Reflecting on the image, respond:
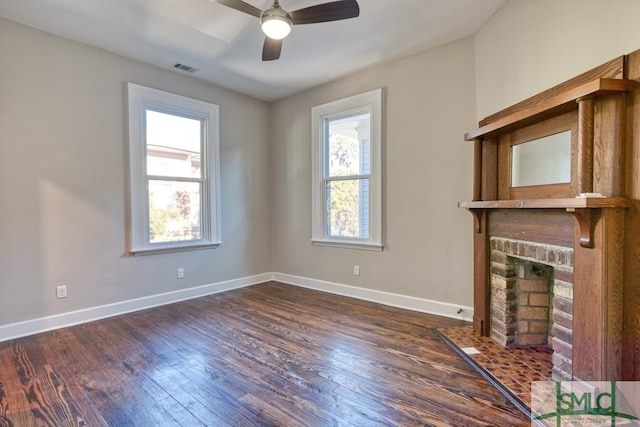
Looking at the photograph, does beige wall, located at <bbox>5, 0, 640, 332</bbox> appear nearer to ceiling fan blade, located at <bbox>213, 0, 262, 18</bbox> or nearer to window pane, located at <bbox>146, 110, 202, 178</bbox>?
window pane, located at <bbox>146, 110, 202, 178</bbox>

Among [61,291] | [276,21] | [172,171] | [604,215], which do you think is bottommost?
[61,291]

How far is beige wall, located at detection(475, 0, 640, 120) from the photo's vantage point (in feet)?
5.42

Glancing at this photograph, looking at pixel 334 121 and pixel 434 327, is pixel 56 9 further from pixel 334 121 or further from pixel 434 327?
pixel 434 327

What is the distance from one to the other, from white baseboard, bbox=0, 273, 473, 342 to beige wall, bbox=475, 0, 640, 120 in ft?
6.58

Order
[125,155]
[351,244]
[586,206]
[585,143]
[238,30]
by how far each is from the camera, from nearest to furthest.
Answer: [586,206], [585,143], [238,30], [125,155], [351,244]

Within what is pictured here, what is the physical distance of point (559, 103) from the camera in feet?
5.80

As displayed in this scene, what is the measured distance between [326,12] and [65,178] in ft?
9.57

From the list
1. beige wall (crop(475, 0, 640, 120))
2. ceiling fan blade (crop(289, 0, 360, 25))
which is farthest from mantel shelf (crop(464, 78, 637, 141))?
ceiling fan blade (crop(289, 0, 360, 25))

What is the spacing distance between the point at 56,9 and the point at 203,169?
2029 millimetres

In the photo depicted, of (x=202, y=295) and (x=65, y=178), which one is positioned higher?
(x=65, y=178)

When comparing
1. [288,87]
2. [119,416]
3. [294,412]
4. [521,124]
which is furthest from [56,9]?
[521,124]

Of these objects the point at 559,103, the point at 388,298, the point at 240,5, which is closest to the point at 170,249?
the point at 388,298

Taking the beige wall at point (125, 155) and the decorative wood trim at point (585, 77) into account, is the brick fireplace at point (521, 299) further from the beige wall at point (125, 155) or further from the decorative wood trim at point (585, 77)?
the decorative wood trim at point (585, 77)

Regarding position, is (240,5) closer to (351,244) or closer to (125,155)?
(125,155)
